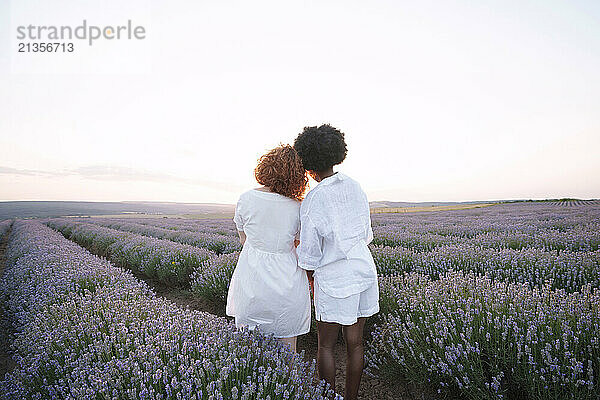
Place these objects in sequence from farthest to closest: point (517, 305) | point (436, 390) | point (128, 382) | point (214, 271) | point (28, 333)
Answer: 1. point (214, 271)
2. point (28, 333)
3. point (436, 390)
4. point (517, 305)
5. point (128, 382)

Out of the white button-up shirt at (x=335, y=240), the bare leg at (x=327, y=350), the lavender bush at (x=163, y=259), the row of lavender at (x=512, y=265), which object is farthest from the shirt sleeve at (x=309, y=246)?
the lavender bush at (x=163, y=259)

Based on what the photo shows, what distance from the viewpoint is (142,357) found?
1910 mm

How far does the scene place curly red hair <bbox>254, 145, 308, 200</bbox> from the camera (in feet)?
7.27

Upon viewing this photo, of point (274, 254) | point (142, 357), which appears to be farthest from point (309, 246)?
point (142, 357)

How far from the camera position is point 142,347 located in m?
1.98

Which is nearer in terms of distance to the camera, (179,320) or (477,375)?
(477,375)

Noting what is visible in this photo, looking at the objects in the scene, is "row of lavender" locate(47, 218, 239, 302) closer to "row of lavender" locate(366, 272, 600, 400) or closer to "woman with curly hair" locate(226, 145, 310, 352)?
"woman with curly hair" locate(226, 145, 310, 352)

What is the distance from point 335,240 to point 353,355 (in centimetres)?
78

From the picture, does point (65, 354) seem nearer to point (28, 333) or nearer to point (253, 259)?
point (28, 333)

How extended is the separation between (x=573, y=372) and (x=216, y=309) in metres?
3.97

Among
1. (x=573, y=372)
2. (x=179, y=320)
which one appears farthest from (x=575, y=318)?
(x=179, y=320)

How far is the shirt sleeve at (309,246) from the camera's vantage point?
6.72 ft

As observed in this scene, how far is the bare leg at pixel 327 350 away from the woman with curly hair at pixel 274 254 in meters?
0.20

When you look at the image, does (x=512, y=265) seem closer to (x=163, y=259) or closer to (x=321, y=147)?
(x=321, y=147)
